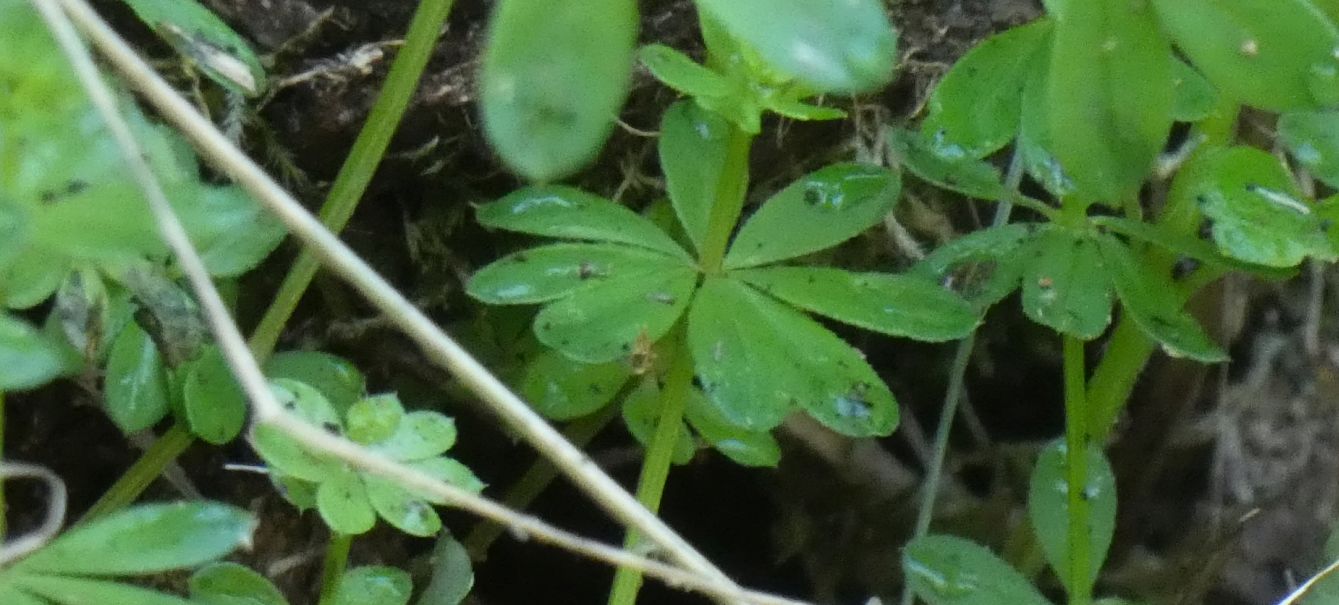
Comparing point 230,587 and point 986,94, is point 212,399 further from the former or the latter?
point 986,94

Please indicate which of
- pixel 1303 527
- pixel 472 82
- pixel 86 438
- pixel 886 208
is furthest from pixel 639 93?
pixel 1303 527

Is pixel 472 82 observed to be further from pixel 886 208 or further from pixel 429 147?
pixel 886 208

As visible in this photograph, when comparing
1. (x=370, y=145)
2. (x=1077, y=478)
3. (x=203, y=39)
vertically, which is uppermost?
(x=203, y=39)

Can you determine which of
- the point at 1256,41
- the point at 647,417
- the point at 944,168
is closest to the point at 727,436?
the point at 647,417

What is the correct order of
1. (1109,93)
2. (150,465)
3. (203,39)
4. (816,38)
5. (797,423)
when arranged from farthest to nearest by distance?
(797,423) < (150,465) < (203,39) < (1109,93) < (816,38)

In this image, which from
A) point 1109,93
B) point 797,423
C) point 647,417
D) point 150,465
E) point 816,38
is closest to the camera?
point 816,38
